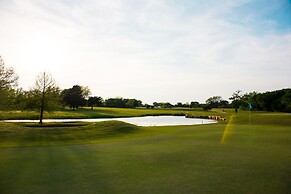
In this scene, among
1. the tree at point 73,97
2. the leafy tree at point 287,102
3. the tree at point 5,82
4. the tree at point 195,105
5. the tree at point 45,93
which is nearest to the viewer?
the tree at point 5,82

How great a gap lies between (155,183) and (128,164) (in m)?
2.38

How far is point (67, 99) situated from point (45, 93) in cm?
5980

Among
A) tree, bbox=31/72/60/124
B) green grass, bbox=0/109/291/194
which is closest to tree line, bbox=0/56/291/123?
tree, bbox=31/72/60/124

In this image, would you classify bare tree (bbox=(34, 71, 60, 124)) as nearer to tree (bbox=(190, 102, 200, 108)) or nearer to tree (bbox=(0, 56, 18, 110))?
tree (bbox=(0, 56, 18, 110))

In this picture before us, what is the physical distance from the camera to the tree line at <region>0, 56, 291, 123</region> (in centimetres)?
2928

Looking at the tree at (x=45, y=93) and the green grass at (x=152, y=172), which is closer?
the green grass at (x=152, y=172)

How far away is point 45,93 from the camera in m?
39.0

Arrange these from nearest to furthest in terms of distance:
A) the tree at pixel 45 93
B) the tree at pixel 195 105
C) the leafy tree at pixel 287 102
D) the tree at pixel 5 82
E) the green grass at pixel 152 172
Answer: the green grass at pixel 152 172, the tree at pixel 5 82, the tree at pixel 45 93, the leafy tree at pixel 287 102, the tree at pixel 195 105

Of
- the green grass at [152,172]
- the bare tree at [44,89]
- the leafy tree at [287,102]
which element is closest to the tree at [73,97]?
the bare tree at [44,89]

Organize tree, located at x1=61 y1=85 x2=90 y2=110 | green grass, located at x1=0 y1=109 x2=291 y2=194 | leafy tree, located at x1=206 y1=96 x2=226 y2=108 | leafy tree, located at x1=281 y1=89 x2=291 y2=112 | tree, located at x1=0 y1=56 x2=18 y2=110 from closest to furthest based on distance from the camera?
1. green grass, located at x1=0 y1=109 x2=291 y2=194
2. tree, located at x1=0 y1=56 x2=18 y2=110
3. leafy tree, located at x1=281 y1=89 x2=291 y2=112
4. tree, located at x1=61 y1=85 x2=90 y2=110
5. leafy tree, located at x1=206 y1=96 x2=226 y2=108

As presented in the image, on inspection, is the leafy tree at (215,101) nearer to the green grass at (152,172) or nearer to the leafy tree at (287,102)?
the leafy tree at (287,102)

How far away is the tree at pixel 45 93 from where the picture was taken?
3859 cm

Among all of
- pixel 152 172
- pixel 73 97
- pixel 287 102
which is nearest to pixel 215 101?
pixel 287 102

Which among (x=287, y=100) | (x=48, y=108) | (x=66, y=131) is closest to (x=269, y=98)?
(x=287, y=100)
